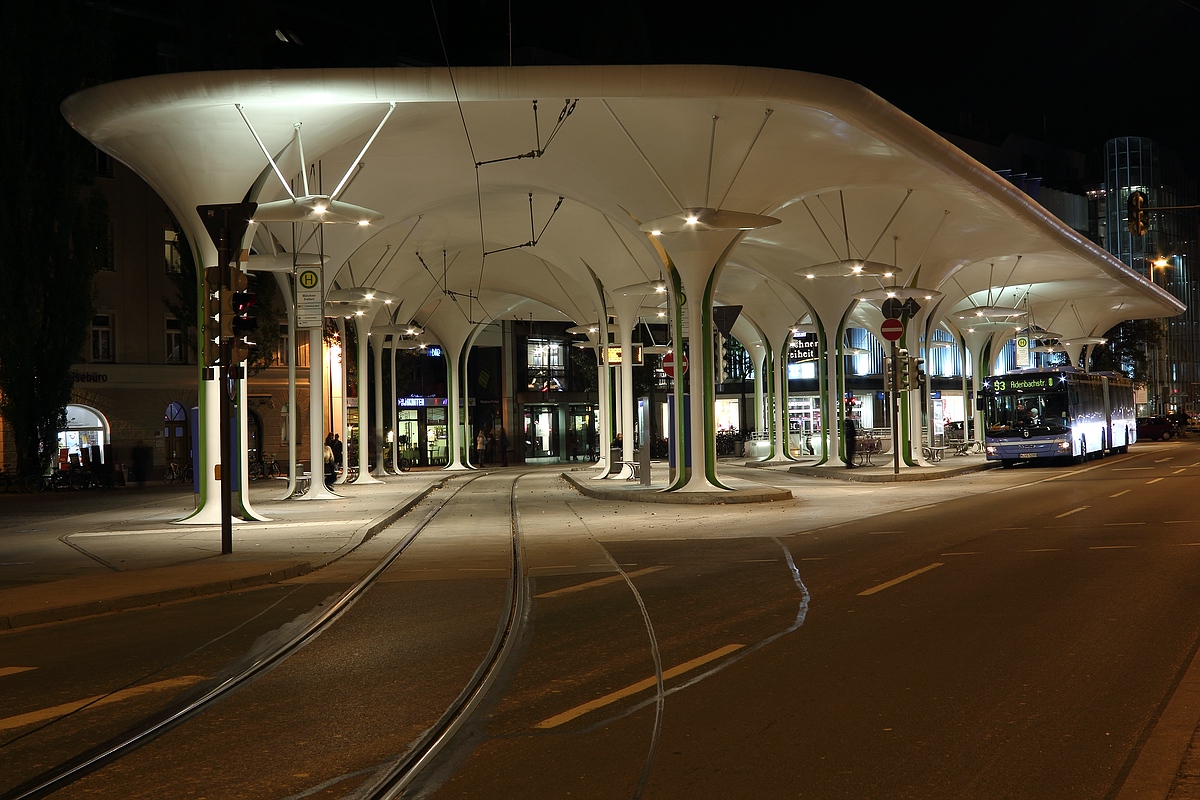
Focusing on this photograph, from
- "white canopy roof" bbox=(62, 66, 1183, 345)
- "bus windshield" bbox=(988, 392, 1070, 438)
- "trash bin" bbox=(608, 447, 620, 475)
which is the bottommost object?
→ "trash bin" bbox=(608, 447, 620, 475)

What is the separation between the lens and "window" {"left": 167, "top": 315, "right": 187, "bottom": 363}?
46031 mm

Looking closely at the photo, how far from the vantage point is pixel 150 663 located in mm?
8117

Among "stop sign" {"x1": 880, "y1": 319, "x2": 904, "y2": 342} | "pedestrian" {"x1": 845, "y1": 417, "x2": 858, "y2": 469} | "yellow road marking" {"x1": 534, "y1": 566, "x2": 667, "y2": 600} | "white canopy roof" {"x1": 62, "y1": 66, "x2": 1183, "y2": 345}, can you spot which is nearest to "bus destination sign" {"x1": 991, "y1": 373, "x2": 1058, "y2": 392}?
"white canopy roof" {"x1": 62, "y1": 66, "x2": 1183, "y2": 345}

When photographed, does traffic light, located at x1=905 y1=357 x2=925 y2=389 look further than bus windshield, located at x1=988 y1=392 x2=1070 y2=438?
No

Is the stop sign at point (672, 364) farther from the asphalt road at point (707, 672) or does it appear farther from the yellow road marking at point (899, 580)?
the yellow road marking at point (899, 580)

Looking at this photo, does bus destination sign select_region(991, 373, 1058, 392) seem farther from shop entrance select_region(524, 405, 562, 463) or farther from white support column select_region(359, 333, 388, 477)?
shop entrance select_region(524, 405, 562, 463)

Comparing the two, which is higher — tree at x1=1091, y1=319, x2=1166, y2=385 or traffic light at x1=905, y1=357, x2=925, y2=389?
tree at x1=1091, y1=319, x2=1166, y2=385

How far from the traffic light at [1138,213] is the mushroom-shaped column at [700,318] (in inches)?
340

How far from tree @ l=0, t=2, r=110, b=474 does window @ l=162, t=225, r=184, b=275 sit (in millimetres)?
→ 7064

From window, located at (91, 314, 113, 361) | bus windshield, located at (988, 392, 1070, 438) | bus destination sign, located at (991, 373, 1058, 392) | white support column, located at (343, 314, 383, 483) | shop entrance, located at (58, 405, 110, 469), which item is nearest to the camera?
white support column, located at (343, 314, 383, 483)

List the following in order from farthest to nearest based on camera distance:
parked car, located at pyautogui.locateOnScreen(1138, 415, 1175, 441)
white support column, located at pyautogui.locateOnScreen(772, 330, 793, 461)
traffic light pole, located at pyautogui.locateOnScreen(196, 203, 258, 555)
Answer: parked car, located at pyautogui.locateOnScreen(1138, 415, 1175, 441) < white support column, located at pyautogui.locateOnScreen(772, 330, 793, 461) < traffic light pole, located at pyautogui.locateOnScreen(196, 203, 258, 555)

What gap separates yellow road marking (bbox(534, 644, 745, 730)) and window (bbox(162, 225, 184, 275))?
42169 millimetres

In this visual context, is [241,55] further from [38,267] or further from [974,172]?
[974,172]

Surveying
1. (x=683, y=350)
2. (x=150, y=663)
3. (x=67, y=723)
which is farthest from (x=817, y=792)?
(x=683, y=350)
